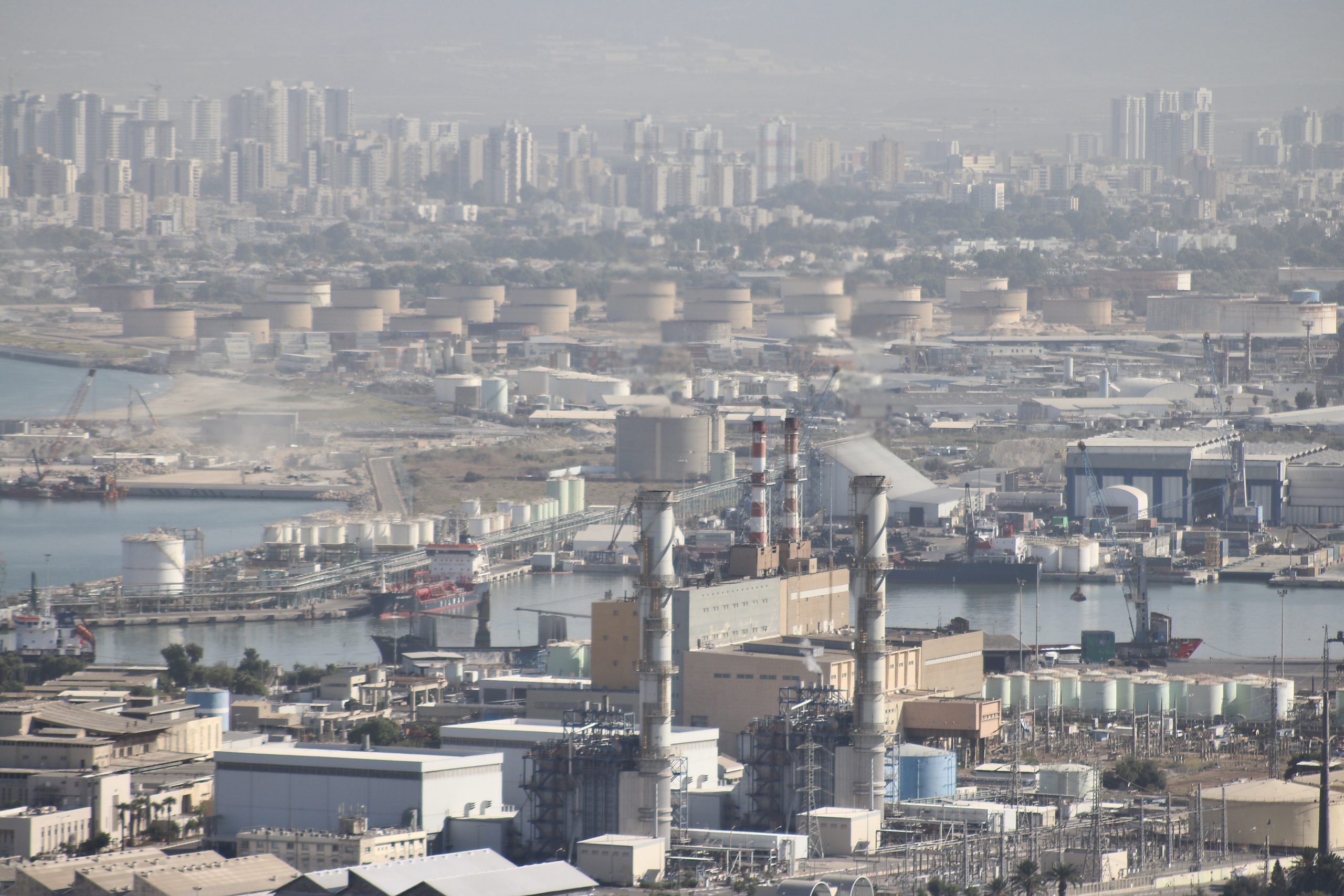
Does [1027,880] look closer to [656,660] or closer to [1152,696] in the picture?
[656,660]

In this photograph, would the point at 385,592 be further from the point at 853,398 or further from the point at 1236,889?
the point at 1236,889

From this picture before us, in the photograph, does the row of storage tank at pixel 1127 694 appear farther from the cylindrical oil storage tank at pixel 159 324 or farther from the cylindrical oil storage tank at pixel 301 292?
the cylindrical oil storage tank at pixel 301 292

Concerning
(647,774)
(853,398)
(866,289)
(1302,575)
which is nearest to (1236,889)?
(647,774)

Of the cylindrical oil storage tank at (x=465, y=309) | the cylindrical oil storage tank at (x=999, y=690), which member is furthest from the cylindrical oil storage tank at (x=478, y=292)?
the cylindrical oil storage tank at (x=999, y=690)

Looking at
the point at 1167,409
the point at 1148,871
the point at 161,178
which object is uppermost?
the point at 161,178

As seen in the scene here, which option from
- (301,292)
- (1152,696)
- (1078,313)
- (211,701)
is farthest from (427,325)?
(211,701)
